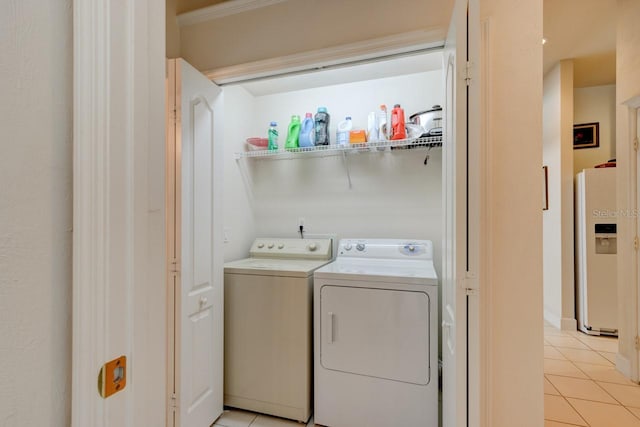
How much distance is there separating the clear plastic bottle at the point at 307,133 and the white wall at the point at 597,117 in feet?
11.6

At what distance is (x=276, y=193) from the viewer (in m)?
2.78

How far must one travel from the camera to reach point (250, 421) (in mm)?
1937

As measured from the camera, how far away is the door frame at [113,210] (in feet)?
1.68

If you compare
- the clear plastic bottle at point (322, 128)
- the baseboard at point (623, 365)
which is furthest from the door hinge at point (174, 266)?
the baseboard at point (623, 365)

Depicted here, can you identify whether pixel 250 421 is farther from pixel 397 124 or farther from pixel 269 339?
pixel 397 124

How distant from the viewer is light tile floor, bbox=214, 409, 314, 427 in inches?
74.9

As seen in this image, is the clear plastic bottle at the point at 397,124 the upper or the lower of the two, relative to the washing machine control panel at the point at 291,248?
upper

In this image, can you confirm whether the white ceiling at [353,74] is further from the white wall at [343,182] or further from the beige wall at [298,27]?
the beige wall at [298,27]

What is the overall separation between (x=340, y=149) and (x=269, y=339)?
1.48 meters

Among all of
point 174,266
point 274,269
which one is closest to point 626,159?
→ point 274,269

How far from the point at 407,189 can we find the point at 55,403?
2.30 m

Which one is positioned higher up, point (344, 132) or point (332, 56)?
point (332, 56)

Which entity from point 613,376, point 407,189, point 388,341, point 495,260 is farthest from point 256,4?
point 613,376

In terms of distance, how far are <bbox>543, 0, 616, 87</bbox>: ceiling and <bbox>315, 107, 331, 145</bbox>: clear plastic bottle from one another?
1.97 meters
